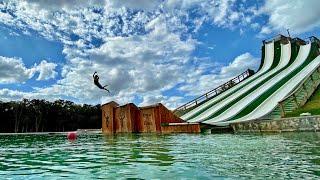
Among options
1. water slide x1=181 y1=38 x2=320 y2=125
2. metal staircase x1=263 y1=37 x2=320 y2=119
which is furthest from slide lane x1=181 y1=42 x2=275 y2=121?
metal staircase x1=263 y1=37 x2=320 y2=119

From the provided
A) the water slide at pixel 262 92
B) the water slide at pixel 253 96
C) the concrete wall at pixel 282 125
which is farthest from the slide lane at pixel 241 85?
the concrete wall at pixel 282 125

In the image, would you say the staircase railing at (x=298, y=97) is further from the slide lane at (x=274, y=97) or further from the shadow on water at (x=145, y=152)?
the shadow on water at (x=145, y=152)

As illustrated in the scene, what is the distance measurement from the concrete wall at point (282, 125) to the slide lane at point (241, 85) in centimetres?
826

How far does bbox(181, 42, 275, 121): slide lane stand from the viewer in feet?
94.5

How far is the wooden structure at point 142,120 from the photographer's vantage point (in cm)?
2203

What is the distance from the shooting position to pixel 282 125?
17641 millimetres

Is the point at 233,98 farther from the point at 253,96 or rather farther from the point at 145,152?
the point at 145,152

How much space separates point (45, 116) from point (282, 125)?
58.5 metres

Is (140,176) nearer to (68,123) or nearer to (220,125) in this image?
(220,125)

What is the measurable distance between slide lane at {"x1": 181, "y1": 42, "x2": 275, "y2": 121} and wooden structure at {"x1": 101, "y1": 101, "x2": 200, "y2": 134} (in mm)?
4296

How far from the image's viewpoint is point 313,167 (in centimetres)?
546

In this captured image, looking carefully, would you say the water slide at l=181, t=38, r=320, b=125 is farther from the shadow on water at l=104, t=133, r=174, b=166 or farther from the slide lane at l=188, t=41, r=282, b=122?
the shadow on water at l=104, t=133, r=174, b=166

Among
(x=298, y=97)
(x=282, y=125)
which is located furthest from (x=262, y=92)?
(x=282, y=125)

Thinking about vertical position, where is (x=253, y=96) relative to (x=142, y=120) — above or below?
above
